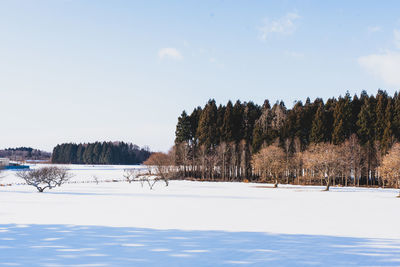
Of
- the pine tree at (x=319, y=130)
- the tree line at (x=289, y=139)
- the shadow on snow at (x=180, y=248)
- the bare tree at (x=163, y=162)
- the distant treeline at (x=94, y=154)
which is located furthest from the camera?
the distant treeline at (x=94, y=154)

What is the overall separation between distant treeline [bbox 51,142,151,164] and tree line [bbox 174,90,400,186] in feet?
275

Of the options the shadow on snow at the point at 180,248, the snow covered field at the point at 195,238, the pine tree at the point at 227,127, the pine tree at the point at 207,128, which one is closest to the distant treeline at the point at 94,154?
the pine tree at the point at 207,128

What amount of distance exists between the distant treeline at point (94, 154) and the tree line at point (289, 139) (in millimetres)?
83759

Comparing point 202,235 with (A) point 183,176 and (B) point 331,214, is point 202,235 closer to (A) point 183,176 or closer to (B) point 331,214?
(B) point 331,214

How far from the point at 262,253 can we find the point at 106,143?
15510 cm

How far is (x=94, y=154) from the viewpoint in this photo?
158 metres

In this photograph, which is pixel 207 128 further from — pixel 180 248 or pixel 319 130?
pixel 180 248

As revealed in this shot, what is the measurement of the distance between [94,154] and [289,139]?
377ft

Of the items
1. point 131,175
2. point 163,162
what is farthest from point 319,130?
point 131,175

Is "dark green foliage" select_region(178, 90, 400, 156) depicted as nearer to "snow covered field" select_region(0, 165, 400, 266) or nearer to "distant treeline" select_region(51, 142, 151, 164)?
"snow covered field" select_region(0, 165, 400, 266)

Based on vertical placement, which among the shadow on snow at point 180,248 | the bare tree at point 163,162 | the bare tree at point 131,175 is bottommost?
the bare tree at point 131,175

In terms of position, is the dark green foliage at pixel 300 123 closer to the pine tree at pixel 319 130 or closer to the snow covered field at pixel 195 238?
the pine tree at pixel 319 130

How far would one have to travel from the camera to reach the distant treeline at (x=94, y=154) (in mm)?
153125

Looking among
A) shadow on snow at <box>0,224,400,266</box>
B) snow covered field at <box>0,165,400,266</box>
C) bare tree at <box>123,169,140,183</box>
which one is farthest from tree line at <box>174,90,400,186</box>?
shadow on snow at <box>0,224,400,266</box>
